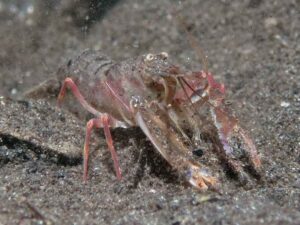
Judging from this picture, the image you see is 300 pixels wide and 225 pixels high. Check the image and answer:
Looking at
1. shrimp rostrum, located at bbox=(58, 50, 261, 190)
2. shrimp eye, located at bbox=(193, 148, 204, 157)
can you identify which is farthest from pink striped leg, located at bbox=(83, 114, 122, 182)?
shrimp eye, located at bbox=(193, 148, 204, 157)

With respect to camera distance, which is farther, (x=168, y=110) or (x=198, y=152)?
(x=168, y=110)

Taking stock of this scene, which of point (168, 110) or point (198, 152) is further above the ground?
point (168, 110)

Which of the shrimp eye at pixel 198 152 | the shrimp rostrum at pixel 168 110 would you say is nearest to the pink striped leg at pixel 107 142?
the shrimp rostrum at pixel 168 110

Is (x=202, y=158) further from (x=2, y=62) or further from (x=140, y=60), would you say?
(x=2, y=62)

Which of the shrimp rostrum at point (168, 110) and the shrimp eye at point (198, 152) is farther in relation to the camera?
the shrimp eye at point (198, 152)

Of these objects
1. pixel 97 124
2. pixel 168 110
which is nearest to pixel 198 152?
pixel 168 110

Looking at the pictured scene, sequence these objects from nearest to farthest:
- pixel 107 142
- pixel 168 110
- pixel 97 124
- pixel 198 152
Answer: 1. pixel 198 152
2. pixel 107 142
3. pixel 168 110
4. pixel 97 124

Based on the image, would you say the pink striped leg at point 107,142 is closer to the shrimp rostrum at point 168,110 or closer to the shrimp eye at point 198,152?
the shrimp rostrum at point 168,110

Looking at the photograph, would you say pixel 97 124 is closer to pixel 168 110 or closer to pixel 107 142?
pixel 107 142

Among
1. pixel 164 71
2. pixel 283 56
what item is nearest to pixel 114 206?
pixel 164 71
